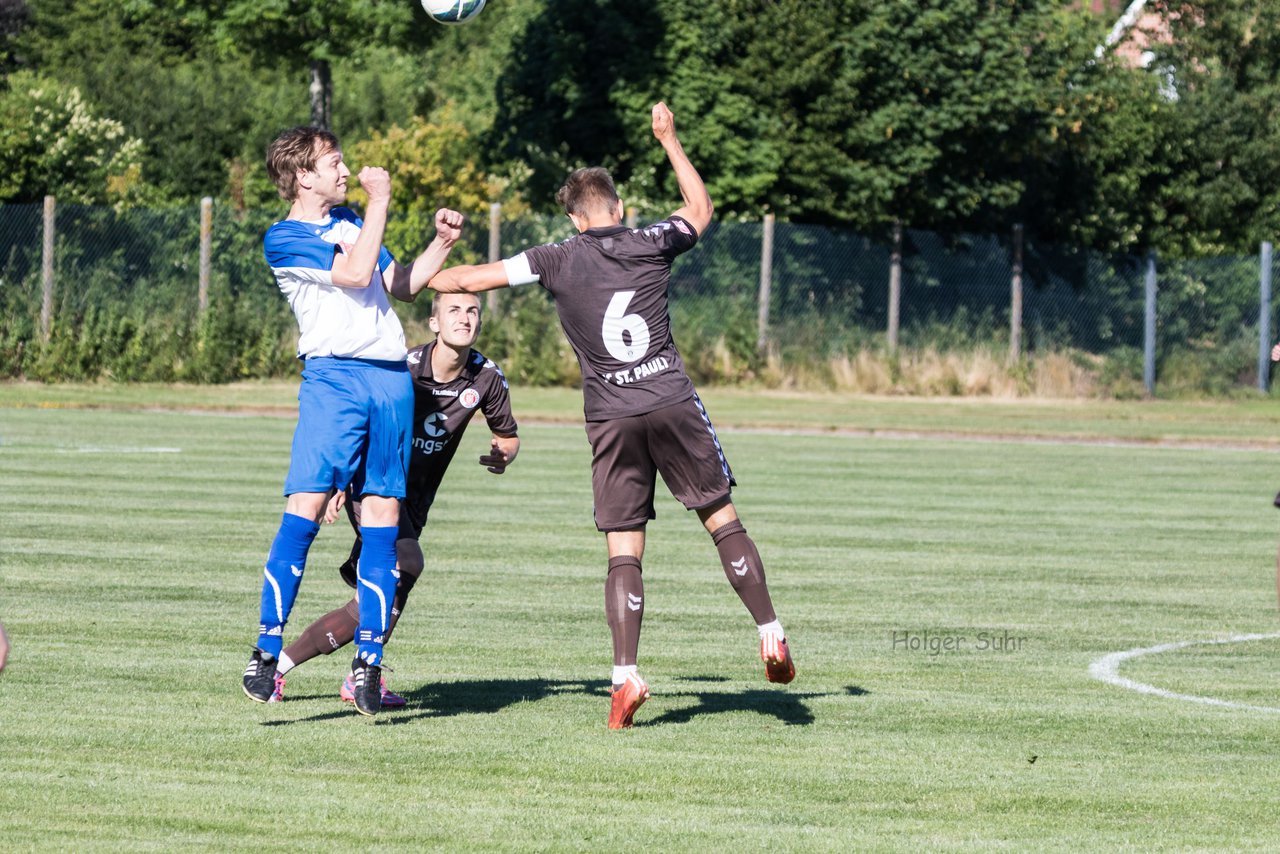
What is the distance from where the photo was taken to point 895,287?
3434 cm

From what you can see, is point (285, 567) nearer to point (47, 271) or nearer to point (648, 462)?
point (648, 462)

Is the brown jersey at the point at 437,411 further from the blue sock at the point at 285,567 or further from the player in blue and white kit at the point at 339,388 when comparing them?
the blue sock at the point at 285,567

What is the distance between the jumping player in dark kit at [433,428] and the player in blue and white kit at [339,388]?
10.9 inches

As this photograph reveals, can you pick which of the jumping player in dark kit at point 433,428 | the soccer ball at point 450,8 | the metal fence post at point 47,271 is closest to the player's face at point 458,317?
the jumping player in dark kit at point 433,428

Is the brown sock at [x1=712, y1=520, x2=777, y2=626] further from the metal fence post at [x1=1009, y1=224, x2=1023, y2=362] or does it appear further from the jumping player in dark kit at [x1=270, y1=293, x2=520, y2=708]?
the metal fence post at [x1=1009, y1=224, x2=1023, y2=362]

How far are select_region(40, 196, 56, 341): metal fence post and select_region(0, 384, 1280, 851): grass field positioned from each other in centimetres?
1246

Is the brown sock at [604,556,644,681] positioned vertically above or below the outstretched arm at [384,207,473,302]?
below

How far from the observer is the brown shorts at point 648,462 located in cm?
793

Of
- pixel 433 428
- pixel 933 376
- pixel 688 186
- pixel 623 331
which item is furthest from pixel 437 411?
pixel 933 376

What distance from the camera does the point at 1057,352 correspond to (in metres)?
34.9

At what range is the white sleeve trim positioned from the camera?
7668 millimetres

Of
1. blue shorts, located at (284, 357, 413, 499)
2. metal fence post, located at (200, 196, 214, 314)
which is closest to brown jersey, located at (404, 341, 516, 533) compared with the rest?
blue shorts, located at (284, 357, 413, 499)

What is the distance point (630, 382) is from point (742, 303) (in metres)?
25.8

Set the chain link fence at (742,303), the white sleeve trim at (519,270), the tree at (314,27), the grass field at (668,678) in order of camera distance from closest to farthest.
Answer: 1. the grass field at (668,678)
2. the white sleeve trim at (519,270)
3. the chain link fence at (742,303)
4. the tree at (314,27)
